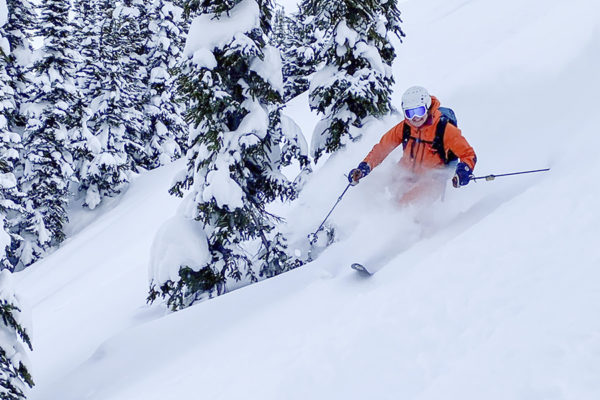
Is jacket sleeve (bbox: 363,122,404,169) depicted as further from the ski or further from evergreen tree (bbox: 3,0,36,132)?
evergreen tree (bbox: 3,0,36,132)

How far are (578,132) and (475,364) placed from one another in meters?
5.98

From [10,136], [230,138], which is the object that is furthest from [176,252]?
[10,136]

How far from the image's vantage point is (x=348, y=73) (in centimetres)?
1048

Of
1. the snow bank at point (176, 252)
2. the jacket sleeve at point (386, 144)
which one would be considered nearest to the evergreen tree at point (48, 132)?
the snow bank at point (176, 252)

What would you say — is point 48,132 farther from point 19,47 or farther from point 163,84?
point 163,84

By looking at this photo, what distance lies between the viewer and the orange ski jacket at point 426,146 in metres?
6.90

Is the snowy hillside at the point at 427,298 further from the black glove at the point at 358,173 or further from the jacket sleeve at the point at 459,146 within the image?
the black glove at the point at 358,173

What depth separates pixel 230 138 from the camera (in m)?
8.31

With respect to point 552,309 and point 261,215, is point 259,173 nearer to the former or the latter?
point 261,215

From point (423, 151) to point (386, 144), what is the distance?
656mm

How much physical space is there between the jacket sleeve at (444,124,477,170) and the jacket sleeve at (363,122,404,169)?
843 mm

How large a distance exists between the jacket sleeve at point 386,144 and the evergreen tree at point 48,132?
18631 mm

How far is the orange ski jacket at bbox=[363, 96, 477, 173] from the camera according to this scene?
6.90 meters

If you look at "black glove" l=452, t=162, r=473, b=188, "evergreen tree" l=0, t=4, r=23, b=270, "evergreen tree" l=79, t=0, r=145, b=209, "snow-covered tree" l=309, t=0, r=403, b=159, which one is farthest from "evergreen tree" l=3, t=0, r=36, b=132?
"black glove" l=452, t=162, r=473, b=188
